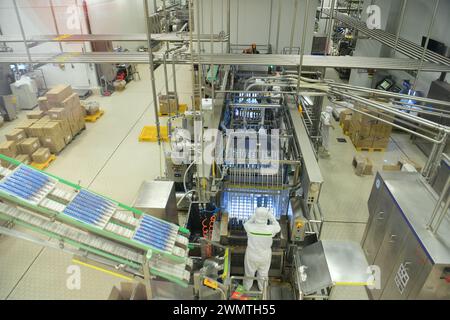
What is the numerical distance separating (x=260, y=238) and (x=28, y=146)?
225 inches

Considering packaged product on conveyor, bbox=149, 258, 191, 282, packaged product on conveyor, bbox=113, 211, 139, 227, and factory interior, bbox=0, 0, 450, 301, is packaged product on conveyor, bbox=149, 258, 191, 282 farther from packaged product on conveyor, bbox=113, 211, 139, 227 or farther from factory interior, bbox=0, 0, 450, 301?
packaged product on conveyor, bbox=113, 211, 139, 227

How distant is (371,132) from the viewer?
7.45 metres

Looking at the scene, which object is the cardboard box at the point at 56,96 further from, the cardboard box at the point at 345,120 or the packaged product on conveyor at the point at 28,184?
the cardboard box at the point at 345,120

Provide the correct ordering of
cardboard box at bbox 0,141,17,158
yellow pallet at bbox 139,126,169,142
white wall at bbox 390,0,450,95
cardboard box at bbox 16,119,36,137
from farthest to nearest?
yellow pallet at bbox 139,126,169,142 → cardboard box at bbox 16,119,36,137 → white wall at bbox 390,0,450,95 → cardboard box at bbox 0,141,17,158

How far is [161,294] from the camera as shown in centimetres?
343

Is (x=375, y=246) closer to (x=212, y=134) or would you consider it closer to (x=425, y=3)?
(x=212, y=134)

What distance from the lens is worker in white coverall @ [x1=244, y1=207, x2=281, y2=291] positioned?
368cm

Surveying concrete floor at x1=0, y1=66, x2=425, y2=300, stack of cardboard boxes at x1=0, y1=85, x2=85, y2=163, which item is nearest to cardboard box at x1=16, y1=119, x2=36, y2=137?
stack of cardboard boxes at x1=0, y1=85, x2=85, y2=163

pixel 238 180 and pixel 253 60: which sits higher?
pixel 253 60

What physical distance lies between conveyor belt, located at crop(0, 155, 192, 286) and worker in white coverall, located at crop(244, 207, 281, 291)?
3.05 ft

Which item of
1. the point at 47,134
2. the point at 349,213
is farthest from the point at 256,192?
Answer: the point at 47,134

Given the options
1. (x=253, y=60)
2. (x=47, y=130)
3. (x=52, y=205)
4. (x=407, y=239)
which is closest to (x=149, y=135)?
(x=47, y=130)

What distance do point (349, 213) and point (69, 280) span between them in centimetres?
470

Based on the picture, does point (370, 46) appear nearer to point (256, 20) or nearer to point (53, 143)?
point (256, 20)
